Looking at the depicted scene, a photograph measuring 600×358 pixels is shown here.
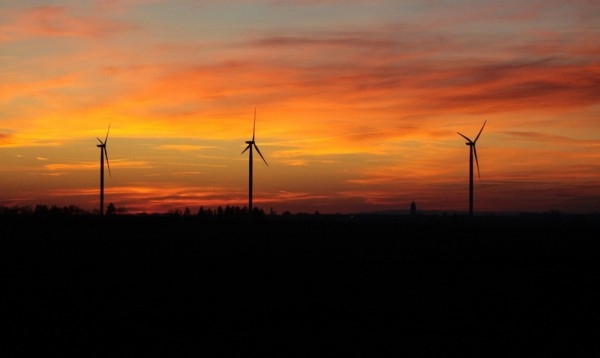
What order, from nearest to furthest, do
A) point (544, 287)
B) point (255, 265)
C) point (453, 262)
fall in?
point (544, 287), point (255, 265), point (453, 262)

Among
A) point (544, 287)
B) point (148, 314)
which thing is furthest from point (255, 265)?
point (148, 314)

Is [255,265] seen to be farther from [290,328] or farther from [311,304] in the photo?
[290,328]

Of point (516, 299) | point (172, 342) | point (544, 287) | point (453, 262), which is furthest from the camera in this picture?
point (453, 262)

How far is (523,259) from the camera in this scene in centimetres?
8388

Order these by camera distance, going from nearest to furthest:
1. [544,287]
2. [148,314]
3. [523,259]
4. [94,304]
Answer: [148,314]
[94,304]
[544,287]
[523,259]

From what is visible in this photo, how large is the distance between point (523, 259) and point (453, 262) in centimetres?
925

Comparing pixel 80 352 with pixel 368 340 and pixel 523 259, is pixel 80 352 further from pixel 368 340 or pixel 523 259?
pixel 523 259

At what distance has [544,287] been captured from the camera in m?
54.9

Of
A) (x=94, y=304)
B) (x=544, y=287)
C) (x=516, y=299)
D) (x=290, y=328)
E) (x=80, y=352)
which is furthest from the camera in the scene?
(x=544, y=287)

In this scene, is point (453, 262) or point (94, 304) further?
point (453, 262)

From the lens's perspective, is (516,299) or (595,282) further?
(595,282)

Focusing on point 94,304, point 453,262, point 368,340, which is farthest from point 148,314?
point 453,262

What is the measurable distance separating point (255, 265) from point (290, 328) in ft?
112

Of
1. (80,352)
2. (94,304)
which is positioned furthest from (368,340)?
(94,304)
